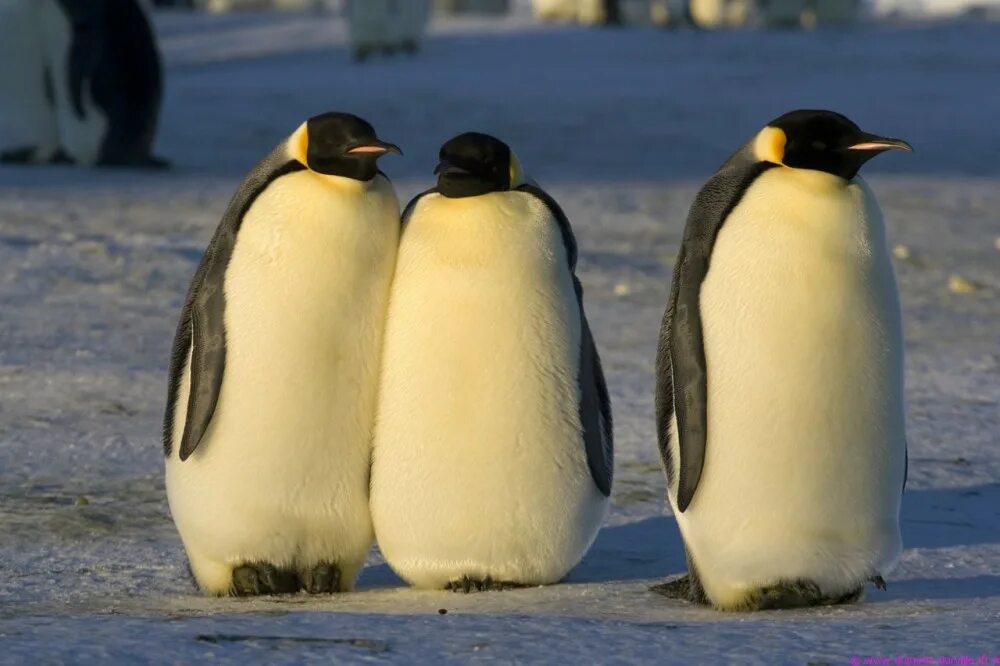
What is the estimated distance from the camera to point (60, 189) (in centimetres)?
1040

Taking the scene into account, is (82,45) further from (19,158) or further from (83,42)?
(19,158)

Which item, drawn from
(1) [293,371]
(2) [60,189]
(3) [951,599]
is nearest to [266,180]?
(1) [293,371]

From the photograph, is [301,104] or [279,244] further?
[301,104]

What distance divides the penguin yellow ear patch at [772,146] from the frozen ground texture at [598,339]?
85 cm

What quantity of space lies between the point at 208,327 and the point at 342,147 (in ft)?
1.43

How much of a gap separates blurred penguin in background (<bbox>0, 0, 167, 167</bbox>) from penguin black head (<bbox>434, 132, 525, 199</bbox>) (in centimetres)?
817

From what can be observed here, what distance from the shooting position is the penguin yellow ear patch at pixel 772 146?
3.63 m

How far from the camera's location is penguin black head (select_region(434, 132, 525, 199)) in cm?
369

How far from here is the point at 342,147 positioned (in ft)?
12.2

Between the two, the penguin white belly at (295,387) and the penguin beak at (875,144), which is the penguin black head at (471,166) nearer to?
the penguin white belly at (295,387)

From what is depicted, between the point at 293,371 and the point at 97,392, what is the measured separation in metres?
1.99

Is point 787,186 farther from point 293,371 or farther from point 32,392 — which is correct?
point 32,392

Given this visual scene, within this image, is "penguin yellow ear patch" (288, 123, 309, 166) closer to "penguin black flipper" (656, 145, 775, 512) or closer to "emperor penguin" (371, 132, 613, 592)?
"emperor penguin" (371, 132, 613, 592)

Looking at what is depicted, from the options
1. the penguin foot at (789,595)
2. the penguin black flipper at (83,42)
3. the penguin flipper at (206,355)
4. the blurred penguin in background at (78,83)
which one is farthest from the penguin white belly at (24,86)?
the penguin foot at (789,595)
